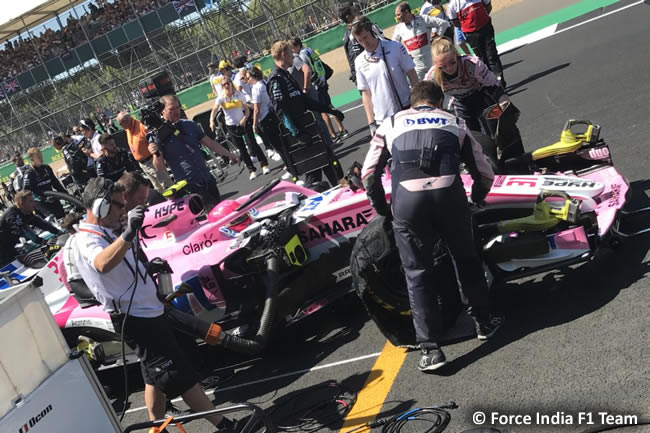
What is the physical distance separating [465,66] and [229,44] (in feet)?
57.2

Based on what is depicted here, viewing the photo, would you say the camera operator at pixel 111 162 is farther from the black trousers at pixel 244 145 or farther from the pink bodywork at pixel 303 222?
the pink bodywork at pixel 303 222

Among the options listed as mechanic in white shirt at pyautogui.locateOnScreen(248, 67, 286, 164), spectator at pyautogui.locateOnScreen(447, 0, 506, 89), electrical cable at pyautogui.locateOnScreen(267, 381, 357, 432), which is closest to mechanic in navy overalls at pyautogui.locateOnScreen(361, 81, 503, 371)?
electrical cable at pyautogui.locateOnScreen(267, 381, 357, 432)

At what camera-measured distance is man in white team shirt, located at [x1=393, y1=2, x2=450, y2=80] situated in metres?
10.2

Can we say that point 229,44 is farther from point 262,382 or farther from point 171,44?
point 262,382

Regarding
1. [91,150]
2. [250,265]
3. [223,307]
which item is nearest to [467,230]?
[250,265]

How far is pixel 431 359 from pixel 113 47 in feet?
82.3

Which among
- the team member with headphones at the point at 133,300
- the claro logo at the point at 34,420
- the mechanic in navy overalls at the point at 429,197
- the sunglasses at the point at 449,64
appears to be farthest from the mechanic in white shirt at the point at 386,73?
the claro logo at the point at 34,420

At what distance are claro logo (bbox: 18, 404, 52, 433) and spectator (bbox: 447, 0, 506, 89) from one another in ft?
30.6

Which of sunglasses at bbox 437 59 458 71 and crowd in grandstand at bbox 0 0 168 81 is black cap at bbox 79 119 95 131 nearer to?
sunglasses at bbox 437 59 458 71

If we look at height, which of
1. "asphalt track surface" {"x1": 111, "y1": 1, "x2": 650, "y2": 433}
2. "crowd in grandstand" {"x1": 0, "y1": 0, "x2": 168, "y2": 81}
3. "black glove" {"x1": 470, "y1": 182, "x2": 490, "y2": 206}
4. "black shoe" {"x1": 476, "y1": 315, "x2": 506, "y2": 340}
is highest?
"crowd in grandstand" {"x1": 0, "y1": 0, "x2": 168, "y2": 81}

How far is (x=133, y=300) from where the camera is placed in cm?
457

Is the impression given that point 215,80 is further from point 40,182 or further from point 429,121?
point 429,121

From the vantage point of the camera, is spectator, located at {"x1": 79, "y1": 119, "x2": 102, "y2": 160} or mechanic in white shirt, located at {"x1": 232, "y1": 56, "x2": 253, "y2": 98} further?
spectator, located at {"x1": 79, "y1": 119, "x2": 102, "y2": 160}

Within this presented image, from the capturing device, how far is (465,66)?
240 inches
